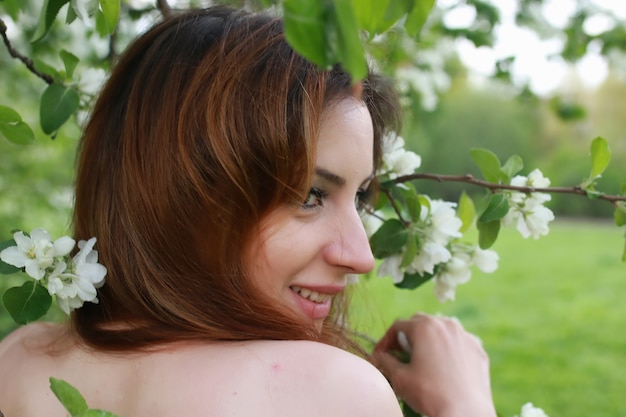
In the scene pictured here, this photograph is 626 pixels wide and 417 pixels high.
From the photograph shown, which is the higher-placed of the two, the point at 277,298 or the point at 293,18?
the point at 293,18

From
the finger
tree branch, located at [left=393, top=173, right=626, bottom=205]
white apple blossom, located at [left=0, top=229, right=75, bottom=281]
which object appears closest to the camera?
white apple blossom, located at [left=0, top=229, right=75, bottom=281]

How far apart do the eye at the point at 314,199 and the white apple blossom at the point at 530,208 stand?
0.40m

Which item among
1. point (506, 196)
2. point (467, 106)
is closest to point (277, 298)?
point (506, 196)

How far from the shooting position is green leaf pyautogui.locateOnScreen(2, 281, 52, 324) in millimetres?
1054

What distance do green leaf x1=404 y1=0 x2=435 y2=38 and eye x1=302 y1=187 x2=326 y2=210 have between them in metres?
0.43

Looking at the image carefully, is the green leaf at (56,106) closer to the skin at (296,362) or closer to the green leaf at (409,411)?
the skin at (296,362)

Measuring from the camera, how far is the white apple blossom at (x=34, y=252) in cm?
104

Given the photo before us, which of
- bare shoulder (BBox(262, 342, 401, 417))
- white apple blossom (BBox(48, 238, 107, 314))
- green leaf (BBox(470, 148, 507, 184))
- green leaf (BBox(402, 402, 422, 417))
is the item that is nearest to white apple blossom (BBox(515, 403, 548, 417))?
green leaf (BBox(402, 402, 422, 417))

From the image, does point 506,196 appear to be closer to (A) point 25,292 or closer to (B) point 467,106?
(A) point 25,292

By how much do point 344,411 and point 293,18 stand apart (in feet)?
1.72

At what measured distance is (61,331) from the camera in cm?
124

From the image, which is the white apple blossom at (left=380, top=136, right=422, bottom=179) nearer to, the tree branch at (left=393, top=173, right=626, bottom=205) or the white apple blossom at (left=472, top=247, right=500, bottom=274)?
A: the tree branch at (left=393, top=173, right=626, bottom=205)

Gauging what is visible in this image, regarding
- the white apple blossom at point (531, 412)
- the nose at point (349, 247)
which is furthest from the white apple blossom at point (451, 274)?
the nose at point (349, 247)

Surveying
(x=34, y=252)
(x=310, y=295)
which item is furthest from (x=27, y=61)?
(x=310, y=295)
